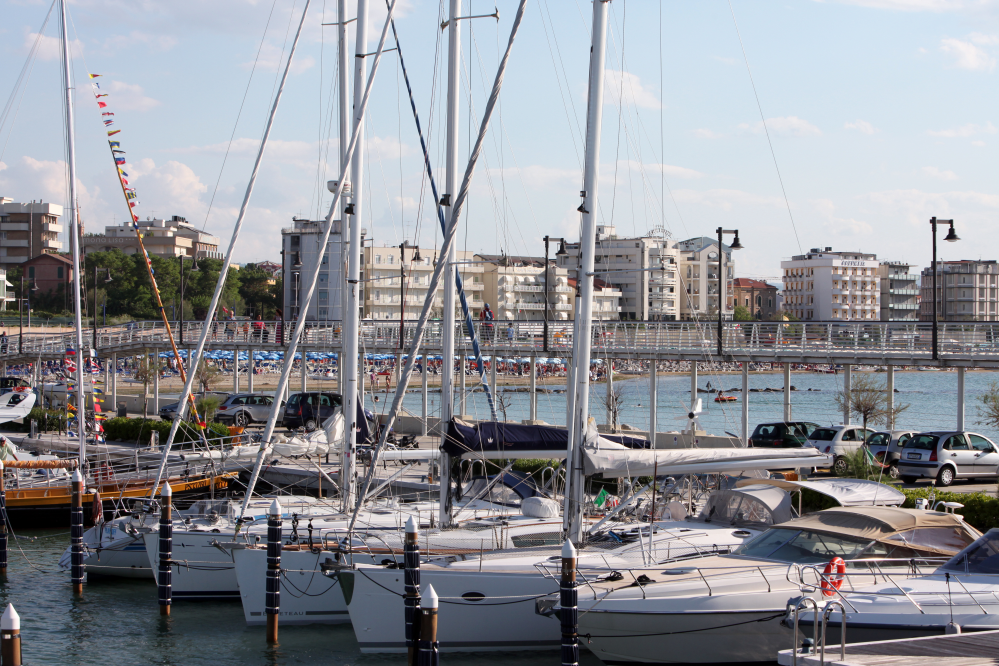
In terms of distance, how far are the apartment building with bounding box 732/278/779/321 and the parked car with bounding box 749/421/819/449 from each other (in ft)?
460

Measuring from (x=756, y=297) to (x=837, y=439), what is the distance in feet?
504

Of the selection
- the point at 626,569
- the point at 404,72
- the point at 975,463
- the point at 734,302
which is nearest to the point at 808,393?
the point at 734,302

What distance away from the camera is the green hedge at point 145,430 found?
33531mm

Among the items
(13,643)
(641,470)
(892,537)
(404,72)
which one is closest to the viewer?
(13,643)

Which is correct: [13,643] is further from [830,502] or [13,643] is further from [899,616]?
[830,502]

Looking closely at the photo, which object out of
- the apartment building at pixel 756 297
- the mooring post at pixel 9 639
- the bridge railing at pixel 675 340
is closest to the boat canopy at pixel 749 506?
the bridge railing at pixel 675 340

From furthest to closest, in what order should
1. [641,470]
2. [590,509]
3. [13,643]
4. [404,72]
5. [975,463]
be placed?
1. [975,463]
2. [404,72]
3. [590,509]
4. [641,470]
5. [13,643]

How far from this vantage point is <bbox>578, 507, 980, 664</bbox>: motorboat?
43.2 ft

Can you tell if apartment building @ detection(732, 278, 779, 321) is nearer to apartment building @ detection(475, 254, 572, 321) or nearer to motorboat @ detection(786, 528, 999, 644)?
apartment building @ detection(475, 254, 572, 321)

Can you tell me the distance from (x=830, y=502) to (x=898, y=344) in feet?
56.3

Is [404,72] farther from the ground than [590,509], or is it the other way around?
[404,72]

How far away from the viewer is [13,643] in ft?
35.9

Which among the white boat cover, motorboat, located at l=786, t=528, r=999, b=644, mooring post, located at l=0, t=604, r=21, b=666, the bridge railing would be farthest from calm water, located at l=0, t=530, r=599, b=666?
the bridge railing

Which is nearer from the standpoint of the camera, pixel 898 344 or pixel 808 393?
pixel 898 344
